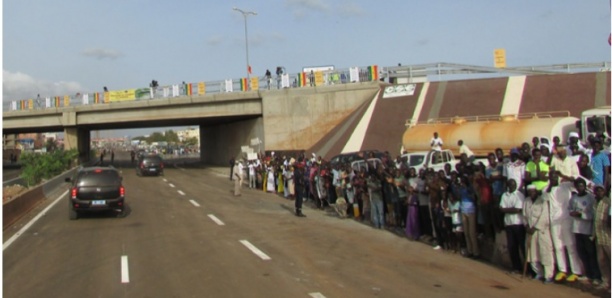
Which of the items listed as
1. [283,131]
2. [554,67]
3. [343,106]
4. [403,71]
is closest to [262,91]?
[283,131]

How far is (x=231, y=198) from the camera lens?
945 inches

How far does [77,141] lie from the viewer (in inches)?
2018

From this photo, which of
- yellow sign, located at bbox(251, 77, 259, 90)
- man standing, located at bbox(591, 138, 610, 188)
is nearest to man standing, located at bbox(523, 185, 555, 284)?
man standing, located at bbox(591, 138, 610, 188)

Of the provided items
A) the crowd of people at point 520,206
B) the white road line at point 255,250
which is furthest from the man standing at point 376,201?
the white road line at point 255,250

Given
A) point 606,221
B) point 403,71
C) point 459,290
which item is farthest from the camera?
point 403,71

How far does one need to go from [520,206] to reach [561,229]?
2.79 ft

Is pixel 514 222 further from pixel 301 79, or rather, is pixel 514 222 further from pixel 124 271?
pixel 301 79

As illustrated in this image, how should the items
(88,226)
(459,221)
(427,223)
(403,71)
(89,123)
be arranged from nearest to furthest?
(459,221), (427,223), (88,226), (403,71), (89,123)

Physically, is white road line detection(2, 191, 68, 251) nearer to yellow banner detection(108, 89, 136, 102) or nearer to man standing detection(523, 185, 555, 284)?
man standing detection(523, 185, 555, 284)

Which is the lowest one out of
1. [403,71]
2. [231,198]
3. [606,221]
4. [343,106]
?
[231,198]

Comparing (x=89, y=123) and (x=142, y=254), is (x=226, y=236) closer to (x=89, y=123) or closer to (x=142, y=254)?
(x=142, y=254)

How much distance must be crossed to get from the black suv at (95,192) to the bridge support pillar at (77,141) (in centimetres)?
3623

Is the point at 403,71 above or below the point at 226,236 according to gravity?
above

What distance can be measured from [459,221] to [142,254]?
653 centimetres
